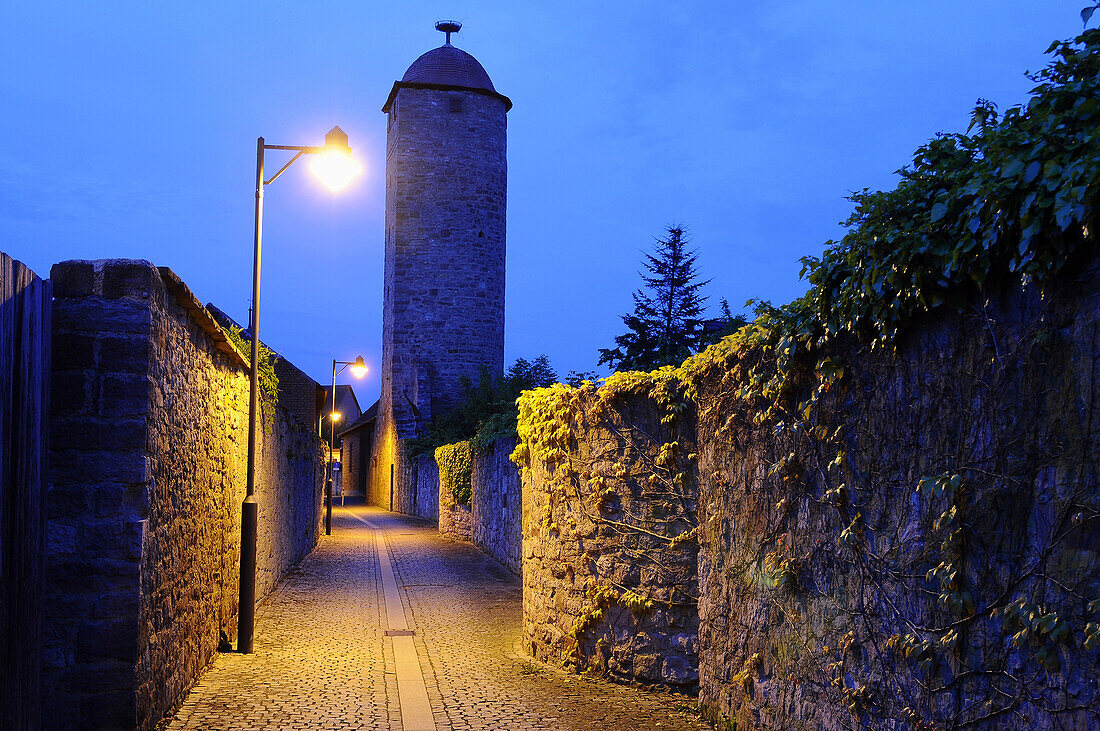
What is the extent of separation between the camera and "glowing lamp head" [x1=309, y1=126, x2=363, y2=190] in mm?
8930

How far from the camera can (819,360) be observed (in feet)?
15.6

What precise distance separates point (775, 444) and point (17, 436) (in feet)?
13.0

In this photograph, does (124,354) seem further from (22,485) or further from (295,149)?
(295,149)

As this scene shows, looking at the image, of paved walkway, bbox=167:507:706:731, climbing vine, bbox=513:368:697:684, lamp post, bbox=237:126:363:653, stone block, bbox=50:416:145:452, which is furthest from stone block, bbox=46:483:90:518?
climbing vine, bbox=513:368:697:684

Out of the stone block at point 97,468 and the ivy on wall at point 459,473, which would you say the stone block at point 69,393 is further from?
the ivy on wall at point 459,473

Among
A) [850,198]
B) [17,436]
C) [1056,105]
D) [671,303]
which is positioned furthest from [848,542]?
[671,303]

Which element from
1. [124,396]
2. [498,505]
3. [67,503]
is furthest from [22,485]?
[498,505]

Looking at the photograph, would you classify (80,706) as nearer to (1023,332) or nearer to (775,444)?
(775,444)

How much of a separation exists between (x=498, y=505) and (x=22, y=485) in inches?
510

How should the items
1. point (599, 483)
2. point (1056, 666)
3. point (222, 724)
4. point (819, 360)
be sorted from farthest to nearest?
point (599, 483), point (222, 724), point (819, 360), point (1056, 666)

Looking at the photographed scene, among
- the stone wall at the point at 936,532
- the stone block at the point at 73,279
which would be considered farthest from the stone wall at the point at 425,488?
the stone wall at the point at 936,532

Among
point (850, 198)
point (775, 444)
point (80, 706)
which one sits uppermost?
point (850, 198)

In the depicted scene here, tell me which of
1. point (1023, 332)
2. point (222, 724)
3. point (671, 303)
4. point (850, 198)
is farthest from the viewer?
point (671, 303)

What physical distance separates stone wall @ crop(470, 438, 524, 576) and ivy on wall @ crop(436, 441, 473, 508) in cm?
74
